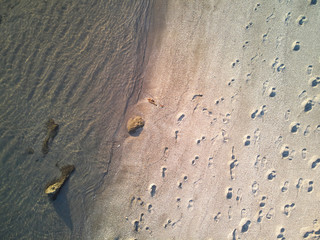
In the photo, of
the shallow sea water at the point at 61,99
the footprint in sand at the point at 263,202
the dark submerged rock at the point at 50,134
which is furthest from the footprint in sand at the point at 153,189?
the dark submerged rock at the point at 50,134

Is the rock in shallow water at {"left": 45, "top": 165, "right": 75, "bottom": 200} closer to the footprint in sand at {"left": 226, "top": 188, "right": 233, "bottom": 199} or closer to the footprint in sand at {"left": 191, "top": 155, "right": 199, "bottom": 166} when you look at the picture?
the footprint in sand at {"left": 191, "top": 155, "right": 199, "bottom": 166}

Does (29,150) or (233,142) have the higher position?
(233,142)

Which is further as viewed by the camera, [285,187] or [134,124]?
[134,124]

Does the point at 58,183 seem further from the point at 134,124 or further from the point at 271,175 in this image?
the point at 271,175

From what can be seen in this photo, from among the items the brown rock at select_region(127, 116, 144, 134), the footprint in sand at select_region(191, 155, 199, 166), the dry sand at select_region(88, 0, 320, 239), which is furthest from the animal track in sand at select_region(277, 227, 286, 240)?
the brown rock at select_region(127, 116, 144, 134)

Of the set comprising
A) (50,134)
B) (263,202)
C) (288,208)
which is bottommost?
(288,208)

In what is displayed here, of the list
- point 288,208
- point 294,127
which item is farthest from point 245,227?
point 294,127
